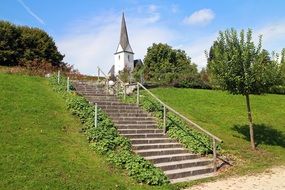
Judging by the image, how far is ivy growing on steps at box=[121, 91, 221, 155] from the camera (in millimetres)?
14334

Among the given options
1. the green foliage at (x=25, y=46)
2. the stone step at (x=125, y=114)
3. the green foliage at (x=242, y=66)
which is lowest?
the stone step at (x=125, y=114)

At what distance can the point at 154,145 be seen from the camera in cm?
1375

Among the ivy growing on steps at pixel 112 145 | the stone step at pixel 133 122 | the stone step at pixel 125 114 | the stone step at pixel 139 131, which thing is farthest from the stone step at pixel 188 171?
the stone step at pixel 125 114

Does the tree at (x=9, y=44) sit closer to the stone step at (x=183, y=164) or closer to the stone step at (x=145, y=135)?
the stone step at (x=145, y=135)

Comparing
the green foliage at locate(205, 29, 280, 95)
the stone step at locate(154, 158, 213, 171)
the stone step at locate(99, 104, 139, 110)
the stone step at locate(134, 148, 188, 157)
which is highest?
the green foliage at locate(205, 29, 280, 95)

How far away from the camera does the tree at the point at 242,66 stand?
1555 cm

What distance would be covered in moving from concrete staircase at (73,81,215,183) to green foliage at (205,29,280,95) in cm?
356

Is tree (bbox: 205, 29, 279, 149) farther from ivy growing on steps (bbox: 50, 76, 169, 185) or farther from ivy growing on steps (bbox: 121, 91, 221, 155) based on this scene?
ivy growing on steps (bbox: 50, 76, 169, 185)

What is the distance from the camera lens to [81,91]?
63.4 ft

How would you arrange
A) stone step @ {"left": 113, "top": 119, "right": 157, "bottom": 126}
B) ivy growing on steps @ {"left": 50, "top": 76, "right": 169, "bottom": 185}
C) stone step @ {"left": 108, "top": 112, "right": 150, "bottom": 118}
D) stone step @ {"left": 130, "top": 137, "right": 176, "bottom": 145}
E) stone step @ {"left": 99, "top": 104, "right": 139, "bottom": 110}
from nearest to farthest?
ivy growing on steps @ {"left": 50, "top": 76, "right": 169, "bottom": 185} → stone step @ {"left": 130, "top": 137, "right": 176, "bottom": 145} → stone step @ {"left": 113, "top": 119, "right": 157, "bottom": 126} → stone step @ {"left": 108, "top": 112, "right": 150, "bottom": 118} → stone step @ {"left": 99, "top": 104, "right": 139, "bottom": 110}

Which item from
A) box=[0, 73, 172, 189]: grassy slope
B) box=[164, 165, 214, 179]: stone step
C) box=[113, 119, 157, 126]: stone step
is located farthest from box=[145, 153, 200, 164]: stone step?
box=[113, 119, 157, 126]: stone step

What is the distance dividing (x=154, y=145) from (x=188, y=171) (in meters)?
1.95

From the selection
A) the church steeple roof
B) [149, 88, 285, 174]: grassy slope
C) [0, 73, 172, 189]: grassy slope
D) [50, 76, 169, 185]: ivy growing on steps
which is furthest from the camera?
the church steeple roof

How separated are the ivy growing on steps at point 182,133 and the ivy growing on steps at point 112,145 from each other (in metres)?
2.64
